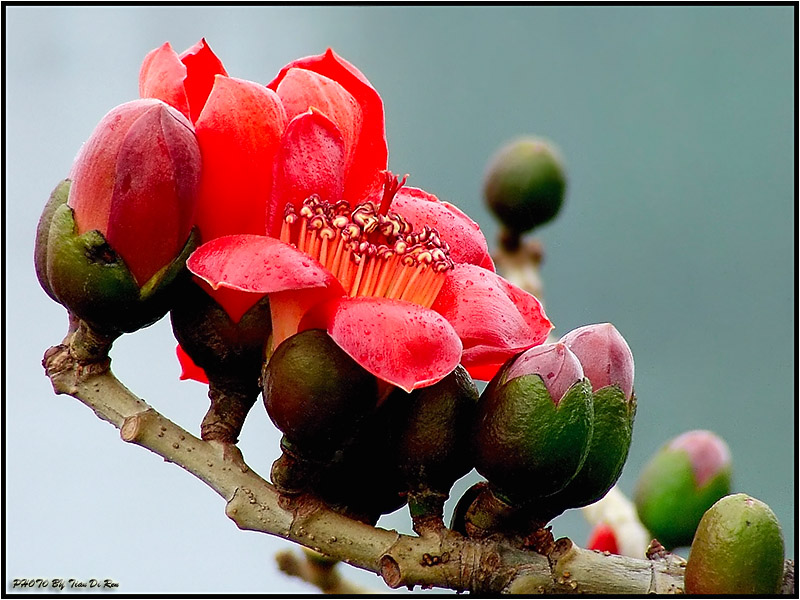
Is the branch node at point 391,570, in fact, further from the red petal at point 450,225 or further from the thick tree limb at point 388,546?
the red petal at point 450,225

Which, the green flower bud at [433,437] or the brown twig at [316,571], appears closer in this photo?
the green flower bud at [433,437]

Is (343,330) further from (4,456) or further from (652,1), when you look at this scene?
(652,1)

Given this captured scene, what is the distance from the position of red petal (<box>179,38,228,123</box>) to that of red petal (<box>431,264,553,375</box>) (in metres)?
0.26

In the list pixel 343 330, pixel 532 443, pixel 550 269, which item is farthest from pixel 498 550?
pixel 550 269

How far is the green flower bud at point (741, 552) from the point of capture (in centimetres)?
73

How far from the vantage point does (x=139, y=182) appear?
739 millimetres

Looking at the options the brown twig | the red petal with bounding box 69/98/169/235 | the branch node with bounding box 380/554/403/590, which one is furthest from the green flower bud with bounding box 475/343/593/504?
the brown twig

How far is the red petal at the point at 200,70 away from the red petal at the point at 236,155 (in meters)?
0.06

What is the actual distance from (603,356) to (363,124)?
279 millimetres

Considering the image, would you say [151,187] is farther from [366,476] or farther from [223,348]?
[366,476]

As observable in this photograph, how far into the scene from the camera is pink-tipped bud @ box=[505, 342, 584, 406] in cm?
72

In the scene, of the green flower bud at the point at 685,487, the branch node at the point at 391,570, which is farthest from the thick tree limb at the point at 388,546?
the green flower bud at the point at 685,487

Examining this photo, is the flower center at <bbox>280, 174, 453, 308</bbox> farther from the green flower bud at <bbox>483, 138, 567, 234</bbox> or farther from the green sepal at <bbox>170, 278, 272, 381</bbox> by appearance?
the green flower bud at <bbox>483, 138, 567, 234</bbox>

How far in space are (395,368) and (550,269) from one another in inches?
182
